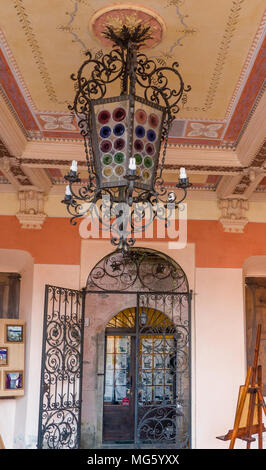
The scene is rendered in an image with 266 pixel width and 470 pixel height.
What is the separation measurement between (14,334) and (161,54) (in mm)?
4987

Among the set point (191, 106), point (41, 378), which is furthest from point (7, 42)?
point (41, 378)

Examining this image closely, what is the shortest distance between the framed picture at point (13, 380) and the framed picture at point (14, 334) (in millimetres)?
473

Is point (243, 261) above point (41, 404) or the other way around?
above

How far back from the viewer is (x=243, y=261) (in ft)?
26.1

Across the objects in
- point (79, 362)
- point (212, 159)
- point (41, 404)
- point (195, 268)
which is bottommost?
point (41, 404)

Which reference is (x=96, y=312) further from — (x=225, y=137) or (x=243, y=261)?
(x=225, y=137)

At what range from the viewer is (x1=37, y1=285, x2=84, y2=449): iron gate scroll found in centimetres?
698

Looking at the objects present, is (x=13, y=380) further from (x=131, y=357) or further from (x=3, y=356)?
(x=131, y=357)

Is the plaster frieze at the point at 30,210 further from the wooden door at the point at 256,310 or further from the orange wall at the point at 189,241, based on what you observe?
the wooden door at the point at 256,310

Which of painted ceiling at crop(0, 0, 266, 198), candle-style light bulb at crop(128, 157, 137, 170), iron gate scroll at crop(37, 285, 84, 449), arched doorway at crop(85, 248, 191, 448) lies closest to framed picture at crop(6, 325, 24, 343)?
iron gate scroll at crop(37, 285, 84, 449)

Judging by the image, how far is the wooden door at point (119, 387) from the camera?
1045 centimetres

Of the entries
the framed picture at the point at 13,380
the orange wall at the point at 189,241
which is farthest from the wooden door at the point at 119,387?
the orange wall at the point at 189,241
